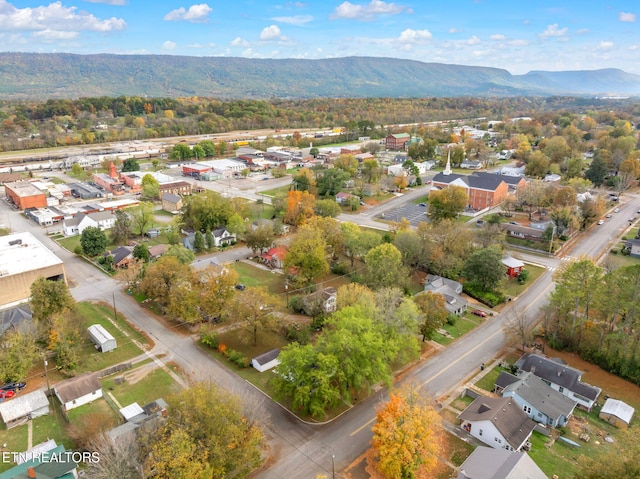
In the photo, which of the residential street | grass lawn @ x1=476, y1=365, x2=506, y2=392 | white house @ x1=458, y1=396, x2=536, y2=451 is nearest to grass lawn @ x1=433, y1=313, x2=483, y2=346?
the residential street

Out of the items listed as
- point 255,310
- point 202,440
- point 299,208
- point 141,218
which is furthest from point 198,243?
point 202,440

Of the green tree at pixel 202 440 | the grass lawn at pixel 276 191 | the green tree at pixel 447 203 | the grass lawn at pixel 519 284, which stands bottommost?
the grass lawn at pixel 519 284

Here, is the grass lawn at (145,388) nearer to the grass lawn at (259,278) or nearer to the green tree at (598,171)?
the grass lawn at (259,278)

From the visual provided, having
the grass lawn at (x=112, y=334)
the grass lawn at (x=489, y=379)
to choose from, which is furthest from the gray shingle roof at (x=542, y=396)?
the grass lawn at (x=112, y=334)

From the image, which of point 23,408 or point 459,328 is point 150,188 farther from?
point 459,328

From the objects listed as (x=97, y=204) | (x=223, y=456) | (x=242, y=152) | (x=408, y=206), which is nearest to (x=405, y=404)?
(x=223, y=456)

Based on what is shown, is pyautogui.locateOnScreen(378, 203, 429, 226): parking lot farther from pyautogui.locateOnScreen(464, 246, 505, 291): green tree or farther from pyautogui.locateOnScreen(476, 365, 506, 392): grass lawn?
pyautogui.locateOnScreen(476, 365, 506, 392): grass lawn
